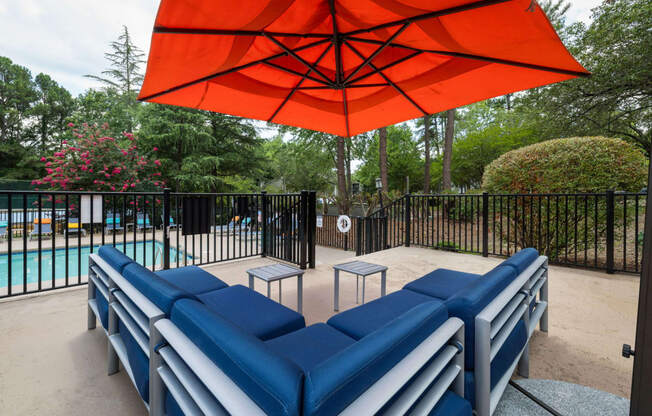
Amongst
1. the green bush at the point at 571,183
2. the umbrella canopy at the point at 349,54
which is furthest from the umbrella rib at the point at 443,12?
the green bush at the point at 571,183

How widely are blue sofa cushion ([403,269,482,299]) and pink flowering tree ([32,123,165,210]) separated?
438 inches

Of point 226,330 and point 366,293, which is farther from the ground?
point 226,330

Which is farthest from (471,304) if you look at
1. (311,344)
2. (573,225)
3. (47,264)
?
(47,264)

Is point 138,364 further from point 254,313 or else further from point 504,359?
point 504,359

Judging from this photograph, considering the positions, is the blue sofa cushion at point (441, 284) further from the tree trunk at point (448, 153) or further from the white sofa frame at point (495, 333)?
the tree trunk at point (448, 153)

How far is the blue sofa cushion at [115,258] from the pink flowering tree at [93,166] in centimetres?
981

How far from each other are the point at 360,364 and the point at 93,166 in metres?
12.6

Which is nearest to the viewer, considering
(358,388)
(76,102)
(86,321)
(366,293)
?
(358,388)

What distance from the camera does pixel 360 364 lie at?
682 mm

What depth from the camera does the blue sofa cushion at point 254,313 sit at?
154cm

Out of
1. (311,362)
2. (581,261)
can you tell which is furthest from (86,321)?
(581,261)

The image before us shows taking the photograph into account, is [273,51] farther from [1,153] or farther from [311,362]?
[1,153]

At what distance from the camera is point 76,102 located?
2428cm

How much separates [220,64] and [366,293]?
2.79 m
